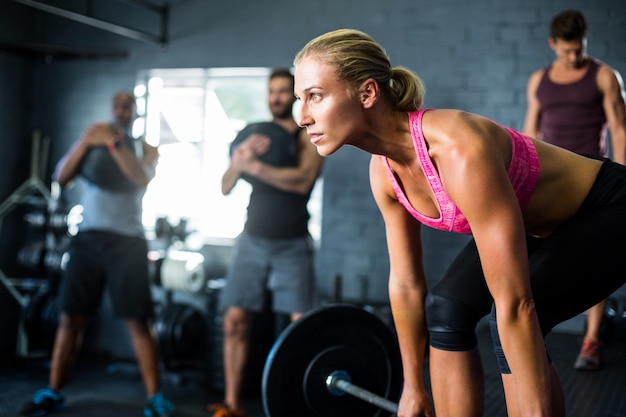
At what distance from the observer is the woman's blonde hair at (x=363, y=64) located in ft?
4.43

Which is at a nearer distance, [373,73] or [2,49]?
[373,73]

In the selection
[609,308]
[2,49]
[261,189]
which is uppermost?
[2,49]

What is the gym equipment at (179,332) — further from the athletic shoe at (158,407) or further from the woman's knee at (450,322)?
the woman's knee at (450,322)

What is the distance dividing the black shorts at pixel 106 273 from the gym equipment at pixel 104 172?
0.24 metres

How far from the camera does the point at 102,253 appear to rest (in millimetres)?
3270

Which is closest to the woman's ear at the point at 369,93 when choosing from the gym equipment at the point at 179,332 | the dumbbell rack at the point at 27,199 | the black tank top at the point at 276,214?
the black tank top at the point at 276,214

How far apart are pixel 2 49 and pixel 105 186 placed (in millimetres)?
2214

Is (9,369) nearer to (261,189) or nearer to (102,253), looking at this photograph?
(102,253)

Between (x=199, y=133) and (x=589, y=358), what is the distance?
302 cm

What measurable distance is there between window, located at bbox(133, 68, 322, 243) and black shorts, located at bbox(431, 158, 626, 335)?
301 cm

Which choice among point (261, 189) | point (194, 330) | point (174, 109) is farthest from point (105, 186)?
point (174, 109)

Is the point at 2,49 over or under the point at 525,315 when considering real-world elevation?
over

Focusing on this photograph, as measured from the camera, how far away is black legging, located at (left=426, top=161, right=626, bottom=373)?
1415 millimetres

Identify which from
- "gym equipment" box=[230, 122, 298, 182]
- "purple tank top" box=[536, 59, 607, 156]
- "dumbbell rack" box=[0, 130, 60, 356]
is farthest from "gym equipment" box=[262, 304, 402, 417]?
"dumbbell rack" box=[0, 130, 60, 356]
